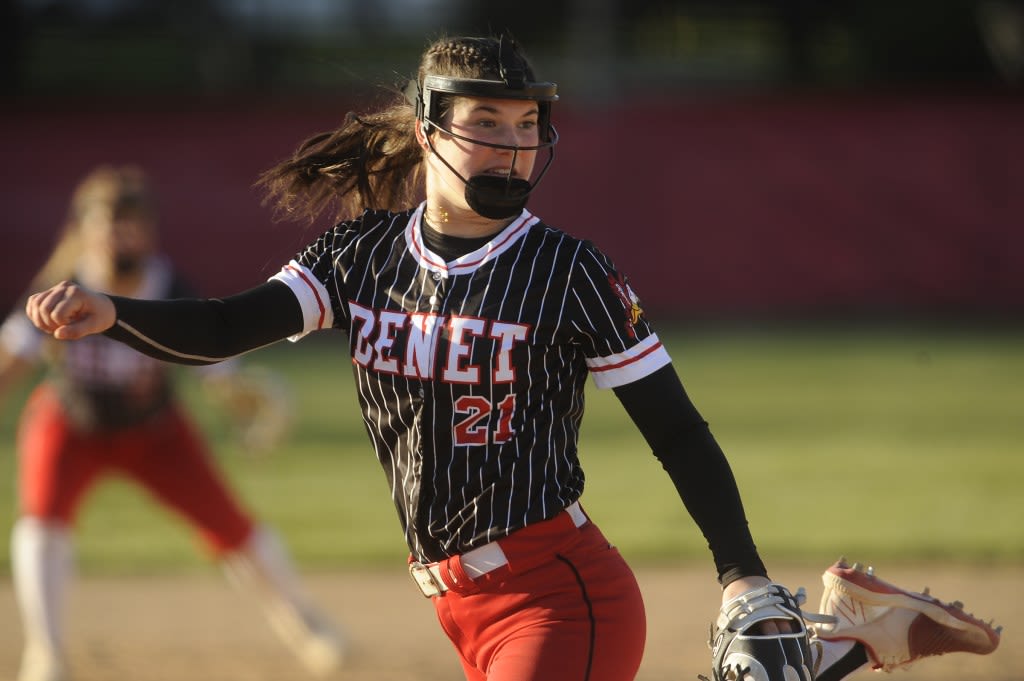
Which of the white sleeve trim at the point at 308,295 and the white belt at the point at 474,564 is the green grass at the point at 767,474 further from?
the white sleeve trim at the point at 308,295

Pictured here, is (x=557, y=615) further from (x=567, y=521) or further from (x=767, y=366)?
(x=767, y=366)

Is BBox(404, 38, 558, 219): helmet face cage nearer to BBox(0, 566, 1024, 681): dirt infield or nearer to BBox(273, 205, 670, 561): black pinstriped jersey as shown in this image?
BBox(273, 205, 670, 561): black pinstriped jersey

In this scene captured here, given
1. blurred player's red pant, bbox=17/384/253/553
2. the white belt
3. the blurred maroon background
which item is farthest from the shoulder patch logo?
the blurred maroon background

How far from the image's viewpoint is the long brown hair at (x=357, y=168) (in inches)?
142

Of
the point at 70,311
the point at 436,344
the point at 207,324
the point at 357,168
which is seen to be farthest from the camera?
the point at 357,168

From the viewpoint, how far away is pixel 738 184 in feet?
74.5

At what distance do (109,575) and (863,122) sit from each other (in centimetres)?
1760

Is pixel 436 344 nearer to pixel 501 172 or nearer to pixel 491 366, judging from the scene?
pixel 491 366

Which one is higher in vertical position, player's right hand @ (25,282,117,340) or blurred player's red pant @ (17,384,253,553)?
player's right hand @ (25,282,117,340)

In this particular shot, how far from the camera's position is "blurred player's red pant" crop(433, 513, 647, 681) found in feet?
10.2

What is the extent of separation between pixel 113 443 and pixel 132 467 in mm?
149

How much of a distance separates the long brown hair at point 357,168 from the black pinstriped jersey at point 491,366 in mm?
415

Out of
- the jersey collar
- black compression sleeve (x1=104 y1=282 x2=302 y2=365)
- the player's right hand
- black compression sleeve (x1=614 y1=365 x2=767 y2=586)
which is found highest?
the jersey collar

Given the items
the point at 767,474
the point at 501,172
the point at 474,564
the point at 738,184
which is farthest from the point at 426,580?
the point at 738,184
